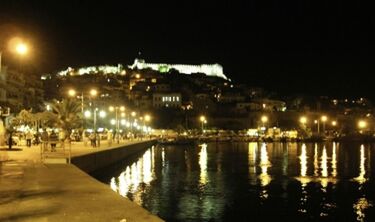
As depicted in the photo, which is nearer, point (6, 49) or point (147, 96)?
point (6, 49)

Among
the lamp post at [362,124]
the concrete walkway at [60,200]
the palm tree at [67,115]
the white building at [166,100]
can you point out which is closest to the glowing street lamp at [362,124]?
the lamp post at [362,124]

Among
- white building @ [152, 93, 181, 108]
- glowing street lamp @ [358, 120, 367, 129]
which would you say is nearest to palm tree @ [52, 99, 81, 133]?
white building @ [152, 93, 181, 108]

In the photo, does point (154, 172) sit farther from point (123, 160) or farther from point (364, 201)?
point (364, 201)

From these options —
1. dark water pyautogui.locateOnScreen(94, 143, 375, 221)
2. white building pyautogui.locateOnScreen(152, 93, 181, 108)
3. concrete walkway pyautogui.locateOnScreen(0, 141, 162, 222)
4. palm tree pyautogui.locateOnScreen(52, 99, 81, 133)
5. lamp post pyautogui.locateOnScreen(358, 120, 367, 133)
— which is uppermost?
white building pyautogui.locateOnScreen(152, 93, 181, 108)

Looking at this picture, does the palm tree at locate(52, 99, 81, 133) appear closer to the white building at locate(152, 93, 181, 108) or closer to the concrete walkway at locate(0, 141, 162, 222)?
the concrete walkway at locate(0, 141, 162, 222)

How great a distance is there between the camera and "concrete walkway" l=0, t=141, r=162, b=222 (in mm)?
8984

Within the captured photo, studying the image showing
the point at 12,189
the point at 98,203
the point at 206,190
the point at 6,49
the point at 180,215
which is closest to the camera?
the point at 98,203

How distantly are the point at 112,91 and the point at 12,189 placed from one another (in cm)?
15466

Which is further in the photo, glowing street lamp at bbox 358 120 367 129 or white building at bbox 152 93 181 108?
glowing street lamp at bbox 358 120 367 129

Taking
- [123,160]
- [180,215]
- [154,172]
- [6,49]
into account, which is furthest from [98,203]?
[123,160]

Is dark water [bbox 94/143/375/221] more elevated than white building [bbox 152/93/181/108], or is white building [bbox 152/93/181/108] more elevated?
white building [bbox 152/93/181/108]

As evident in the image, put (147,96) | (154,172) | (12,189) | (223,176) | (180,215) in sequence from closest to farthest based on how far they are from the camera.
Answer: (12,189) → (180,215) → (223,176) → (154,172) → (147,96)

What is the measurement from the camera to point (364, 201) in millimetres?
21188

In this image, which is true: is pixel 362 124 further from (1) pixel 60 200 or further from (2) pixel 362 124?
(1) pixel 60 200
